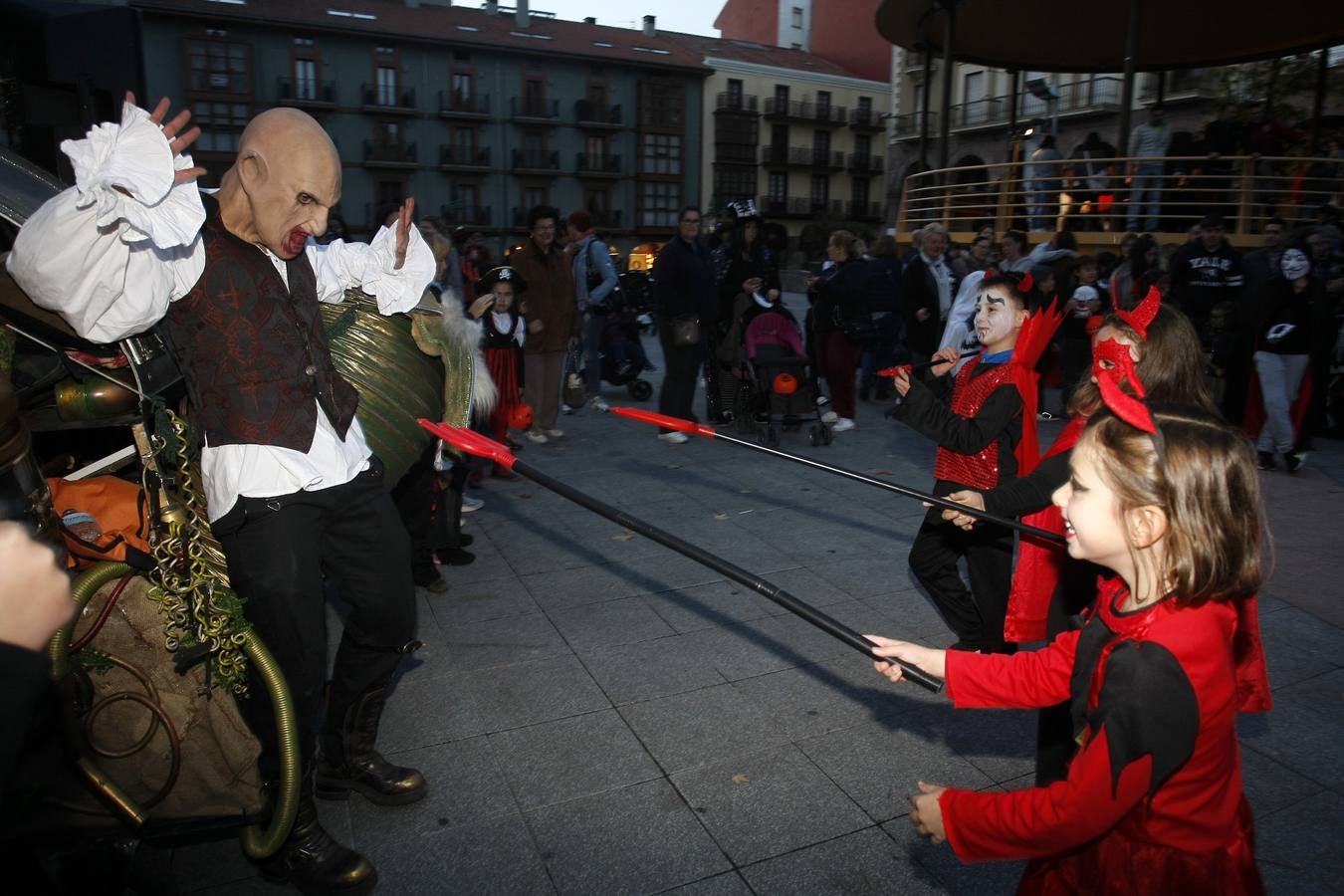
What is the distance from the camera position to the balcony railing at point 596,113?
44.5 m

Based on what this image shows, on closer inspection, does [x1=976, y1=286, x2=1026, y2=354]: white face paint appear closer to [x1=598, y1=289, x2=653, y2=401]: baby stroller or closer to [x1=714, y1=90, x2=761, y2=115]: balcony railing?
[x1=598, y1=289, x2=653, y2=401]: baby stroller

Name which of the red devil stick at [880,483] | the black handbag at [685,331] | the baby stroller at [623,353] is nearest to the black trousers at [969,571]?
the red devil stick at [880,483]

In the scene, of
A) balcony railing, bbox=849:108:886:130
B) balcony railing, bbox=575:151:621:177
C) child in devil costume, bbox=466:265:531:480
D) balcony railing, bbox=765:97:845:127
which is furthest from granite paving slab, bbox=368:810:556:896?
balcony railing, bbox=849:108:886:130

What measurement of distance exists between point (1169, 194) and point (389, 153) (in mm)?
34877

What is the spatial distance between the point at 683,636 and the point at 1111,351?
232cm

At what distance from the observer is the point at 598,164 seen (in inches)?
1815

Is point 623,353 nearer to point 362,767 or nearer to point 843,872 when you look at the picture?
point 362,767

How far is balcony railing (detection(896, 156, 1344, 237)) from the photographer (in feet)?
40.6

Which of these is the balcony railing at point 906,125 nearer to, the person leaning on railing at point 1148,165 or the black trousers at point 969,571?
the person leaning on railing at point 1148,165

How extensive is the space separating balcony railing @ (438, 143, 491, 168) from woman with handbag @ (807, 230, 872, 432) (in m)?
36.6

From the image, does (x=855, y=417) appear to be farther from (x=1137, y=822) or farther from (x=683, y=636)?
(x=1137, y=822)

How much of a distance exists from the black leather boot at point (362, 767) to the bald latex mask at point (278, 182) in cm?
149

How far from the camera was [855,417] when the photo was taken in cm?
951

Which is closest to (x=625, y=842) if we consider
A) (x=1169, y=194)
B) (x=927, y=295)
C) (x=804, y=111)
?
(x=927, y=295)
